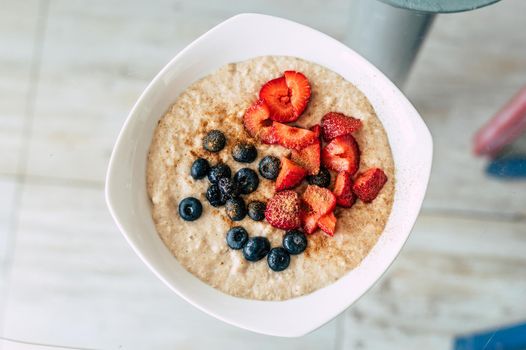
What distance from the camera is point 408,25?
1.26m

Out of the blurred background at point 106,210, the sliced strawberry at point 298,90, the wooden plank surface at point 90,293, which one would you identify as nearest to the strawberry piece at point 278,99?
the sliced strawberry at point 298,90

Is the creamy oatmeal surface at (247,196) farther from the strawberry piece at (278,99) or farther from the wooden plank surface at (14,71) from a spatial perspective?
the wooden plank surface at (14,71)

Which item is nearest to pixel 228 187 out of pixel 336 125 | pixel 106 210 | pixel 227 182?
pixel 227 182

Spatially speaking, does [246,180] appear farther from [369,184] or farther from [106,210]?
[106,210]

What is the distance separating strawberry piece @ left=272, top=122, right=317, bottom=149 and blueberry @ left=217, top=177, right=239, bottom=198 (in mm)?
109

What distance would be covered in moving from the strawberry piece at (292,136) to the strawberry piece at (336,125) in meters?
0.03

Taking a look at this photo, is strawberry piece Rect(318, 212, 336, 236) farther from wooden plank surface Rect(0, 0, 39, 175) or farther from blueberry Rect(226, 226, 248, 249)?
wooden plank surface Rect(0, 0, 39, 175)

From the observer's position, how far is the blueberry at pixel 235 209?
1044 mm

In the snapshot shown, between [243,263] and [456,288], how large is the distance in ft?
2.22

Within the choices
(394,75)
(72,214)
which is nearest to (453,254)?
(394,75)

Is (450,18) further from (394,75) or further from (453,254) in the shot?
(453,254)

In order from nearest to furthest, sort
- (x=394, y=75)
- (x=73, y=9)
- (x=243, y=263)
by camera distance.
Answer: (x=243, y=263) < (x=394, y=75) < (x=73, y=9)

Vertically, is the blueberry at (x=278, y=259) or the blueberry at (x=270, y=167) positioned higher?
the blueberry at (x=270, y=167)

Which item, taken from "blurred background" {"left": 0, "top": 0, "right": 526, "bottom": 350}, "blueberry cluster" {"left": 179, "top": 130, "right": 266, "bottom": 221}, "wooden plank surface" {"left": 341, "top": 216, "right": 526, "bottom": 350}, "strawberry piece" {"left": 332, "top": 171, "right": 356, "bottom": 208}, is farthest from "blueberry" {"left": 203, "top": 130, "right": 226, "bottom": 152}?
"wooden plank surface" {"left": 341, "top": 216, "right": 526, "bottom": 350}
